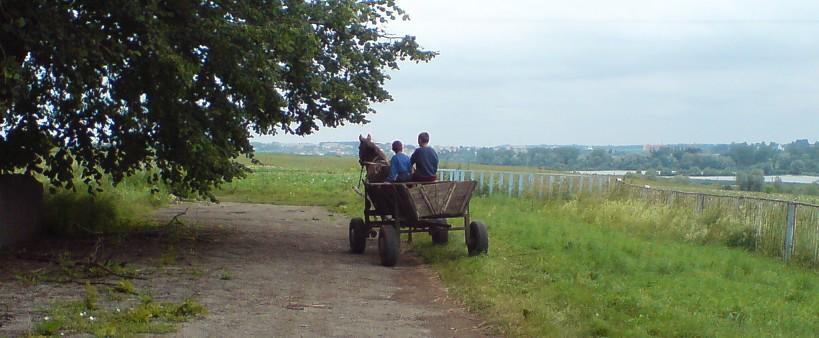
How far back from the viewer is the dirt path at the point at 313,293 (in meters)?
10.4

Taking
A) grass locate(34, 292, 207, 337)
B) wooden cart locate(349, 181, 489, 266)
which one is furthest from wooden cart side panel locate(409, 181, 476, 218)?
grass locate(34, 292, 207, 337)

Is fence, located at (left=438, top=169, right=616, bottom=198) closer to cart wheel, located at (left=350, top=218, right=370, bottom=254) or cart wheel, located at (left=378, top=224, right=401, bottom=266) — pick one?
cart wheel, located at (left=350, top=218, right=370, bottom=254)

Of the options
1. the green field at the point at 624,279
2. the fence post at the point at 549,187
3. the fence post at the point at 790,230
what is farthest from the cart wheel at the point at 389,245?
the fence post at the point at 549,187

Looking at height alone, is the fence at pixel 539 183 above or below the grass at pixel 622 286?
above

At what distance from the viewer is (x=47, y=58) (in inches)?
590

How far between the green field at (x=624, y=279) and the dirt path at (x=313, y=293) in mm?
512

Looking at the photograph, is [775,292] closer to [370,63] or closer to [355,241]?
[355,241]

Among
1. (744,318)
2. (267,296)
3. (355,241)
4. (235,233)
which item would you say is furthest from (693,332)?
(235,233)

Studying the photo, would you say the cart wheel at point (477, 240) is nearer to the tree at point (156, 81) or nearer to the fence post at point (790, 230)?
the tree at point (156, 81)

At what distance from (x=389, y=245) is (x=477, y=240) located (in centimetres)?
138

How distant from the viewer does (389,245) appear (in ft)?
52.5

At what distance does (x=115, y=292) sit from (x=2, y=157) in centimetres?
621

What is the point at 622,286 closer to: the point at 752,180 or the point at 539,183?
the point at 539,183

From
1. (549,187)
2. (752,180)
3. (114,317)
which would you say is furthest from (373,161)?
(752,180)
